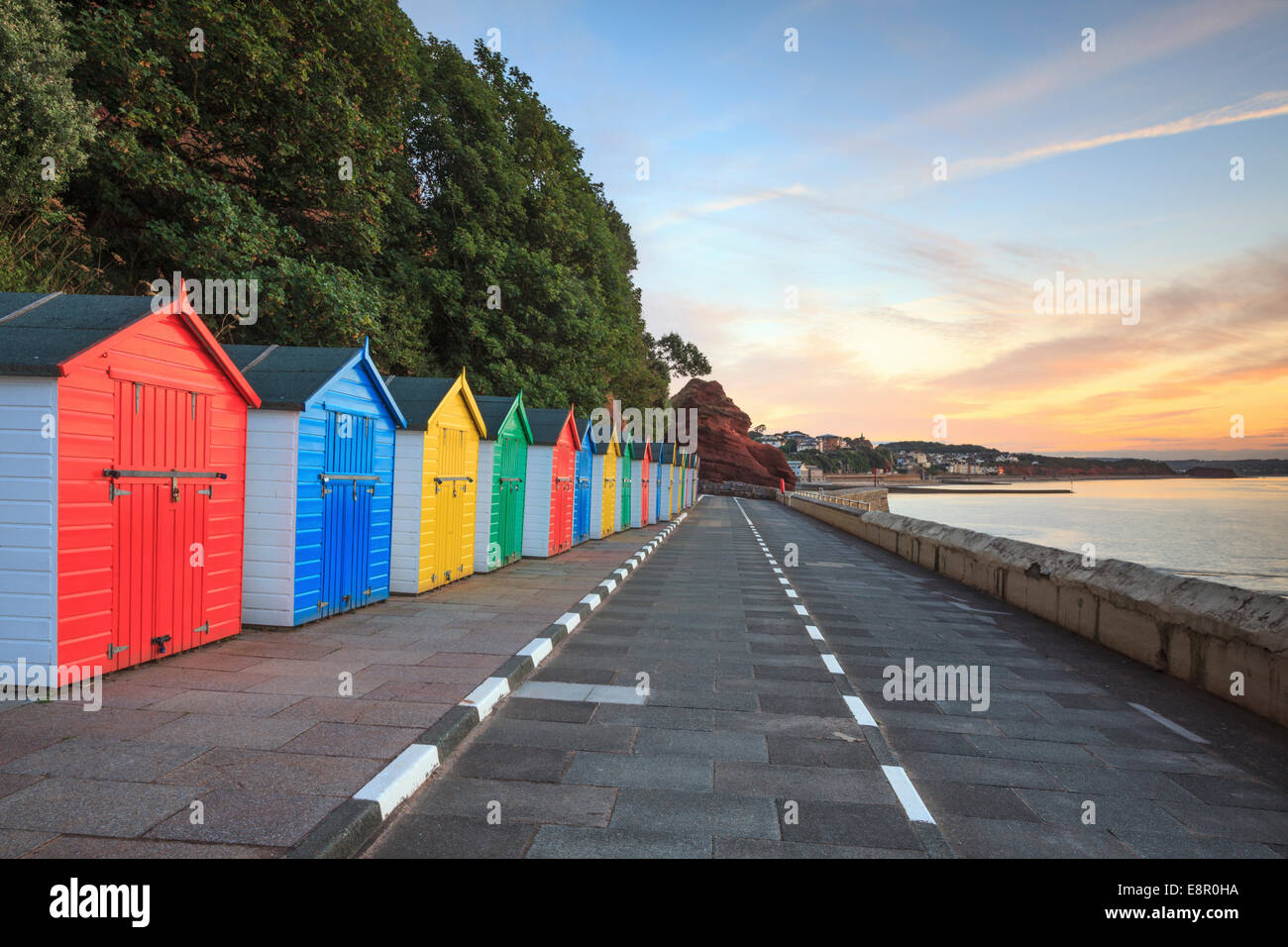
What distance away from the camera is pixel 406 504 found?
1081 cm

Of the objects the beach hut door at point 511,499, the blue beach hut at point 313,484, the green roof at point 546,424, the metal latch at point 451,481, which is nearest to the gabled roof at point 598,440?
the green roof at point 546,424

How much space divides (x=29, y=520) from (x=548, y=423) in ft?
39.3

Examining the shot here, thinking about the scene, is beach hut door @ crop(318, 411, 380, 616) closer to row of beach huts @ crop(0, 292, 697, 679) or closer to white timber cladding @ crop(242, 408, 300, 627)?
row of beach huts @ crop(0, 292, 697, 679)

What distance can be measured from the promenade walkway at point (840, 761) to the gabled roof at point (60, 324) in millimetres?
4212

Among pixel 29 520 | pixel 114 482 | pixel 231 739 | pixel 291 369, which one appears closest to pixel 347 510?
pixel 291 369

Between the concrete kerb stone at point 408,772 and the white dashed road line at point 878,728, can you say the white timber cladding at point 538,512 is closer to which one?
the white dashed road line at point 878,728

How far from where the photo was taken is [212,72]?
52.0ft

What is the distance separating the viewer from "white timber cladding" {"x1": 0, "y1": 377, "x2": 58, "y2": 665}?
5.45 m

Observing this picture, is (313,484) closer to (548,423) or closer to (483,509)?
(483,509)

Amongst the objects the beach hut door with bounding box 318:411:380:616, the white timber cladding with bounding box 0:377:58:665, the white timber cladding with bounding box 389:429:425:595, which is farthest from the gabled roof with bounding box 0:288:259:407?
the white timber cladding with bounding box 389:429:425:595

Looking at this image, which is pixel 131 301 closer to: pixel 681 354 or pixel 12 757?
pixel 12 757
